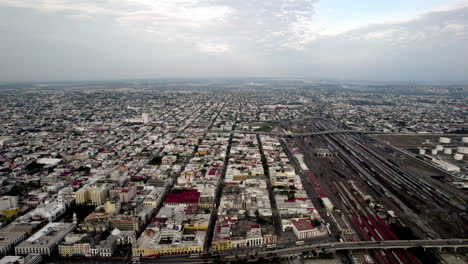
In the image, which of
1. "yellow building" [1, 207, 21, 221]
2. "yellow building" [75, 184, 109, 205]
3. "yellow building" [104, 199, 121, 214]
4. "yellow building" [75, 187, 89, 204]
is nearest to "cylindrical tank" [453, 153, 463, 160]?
"yellow building" [104, 199, 121, 214]

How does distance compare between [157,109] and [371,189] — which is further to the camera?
[157,109]

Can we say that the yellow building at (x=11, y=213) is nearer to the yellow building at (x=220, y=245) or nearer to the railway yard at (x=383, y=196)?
the yellow building at (x=220, y=245)

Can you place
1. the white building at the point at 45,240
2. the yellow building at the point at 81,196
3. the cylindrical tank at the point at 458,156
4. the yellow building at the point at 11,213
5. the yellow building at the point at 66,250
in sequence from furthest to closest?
the cylindrical tank at the point at 458,156, the yellow building at the point at 81,196, the yellow building at the point at 11,213, the yellow building at the point at 66,250, the white building at the point at 45,240

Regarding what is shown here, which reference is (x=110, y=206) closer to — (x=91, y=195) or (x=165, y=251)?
(x=91, y=195)

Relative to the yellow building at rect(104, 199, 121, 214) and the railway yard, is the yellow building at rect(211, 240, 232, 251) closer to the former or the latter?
the railway yard

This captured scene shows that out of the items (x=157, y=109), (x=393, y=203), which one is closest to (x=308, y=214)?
(x=393, y=203)

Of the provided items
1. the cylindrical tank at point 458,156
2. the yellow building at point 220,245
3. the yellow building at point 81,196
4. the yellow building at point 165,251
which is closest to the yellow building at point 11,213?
the yellow building at point 81,196

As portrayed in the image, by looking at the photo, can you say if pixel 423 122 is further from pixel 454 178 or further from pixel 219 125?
pixel 219 125

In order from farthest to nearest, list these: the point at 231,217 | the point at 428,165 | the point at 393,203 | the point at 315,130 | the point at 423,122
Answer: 1. the point at 423,122
2. the point at 315,130
3. the point at 428,165
4. the point at 393,203
5. the point at 231,217

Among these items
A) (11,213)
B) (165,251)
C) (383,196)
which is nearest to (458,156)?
(383,196)

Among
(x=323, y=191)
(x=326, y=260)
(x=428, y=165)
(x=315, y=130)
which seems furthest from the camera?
(x=315, y=130)
